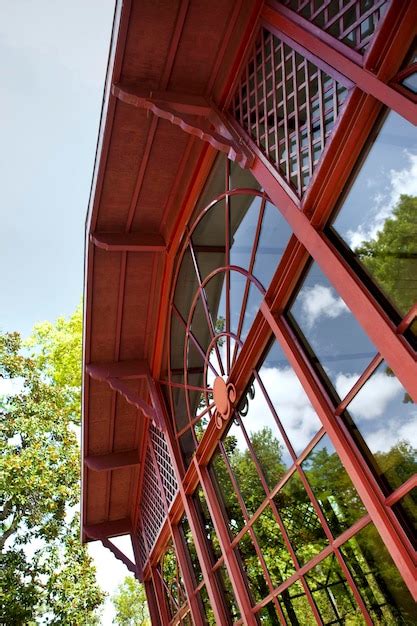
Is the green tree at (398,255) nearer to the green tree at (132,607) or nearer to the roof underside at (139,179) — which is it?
the roof underside at (139,179)

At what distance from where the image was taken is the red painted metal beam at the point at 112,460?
580cm

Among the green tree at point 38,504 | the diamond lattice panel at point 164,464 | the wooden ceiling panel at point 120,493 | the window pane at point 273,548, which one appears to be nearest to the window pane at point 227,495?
the window pane at point 273,548

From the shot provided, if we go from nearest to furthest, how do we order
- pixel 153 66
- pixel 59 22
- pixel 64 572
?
pixel 153 66 → pixel 64 572 → pixel 59 22

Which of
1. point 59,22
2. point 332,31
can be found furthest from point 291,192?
point 59,22

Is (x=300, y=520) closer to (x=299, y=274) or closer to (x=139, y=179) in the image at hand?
(x=299, y=274)

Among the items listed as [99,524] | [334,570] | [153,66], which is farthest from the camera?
[99,524]

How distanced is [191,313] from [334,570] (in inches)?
91.9

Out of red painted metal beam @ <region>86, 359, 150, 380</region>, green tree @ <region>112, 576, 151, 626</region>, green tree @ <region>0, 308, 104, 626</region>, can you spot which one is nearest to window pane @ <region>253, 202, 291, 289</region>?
red painted metal beam @ <region>86, 359, 150, 380</region>

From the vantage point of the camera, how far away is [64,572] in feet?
32.8

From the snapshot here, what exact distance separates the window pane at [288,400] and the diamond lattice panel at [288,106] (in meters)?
0.95

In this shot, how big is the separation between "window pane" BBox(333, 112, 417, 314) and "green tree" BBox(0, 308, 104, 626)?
9865 millimetres

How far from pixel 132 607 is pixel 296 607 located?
60.2ft

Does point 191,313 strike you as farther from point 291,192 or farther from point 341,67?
point 341,67

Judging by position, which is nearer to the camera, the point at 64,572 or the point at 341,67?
the point at 341,67
